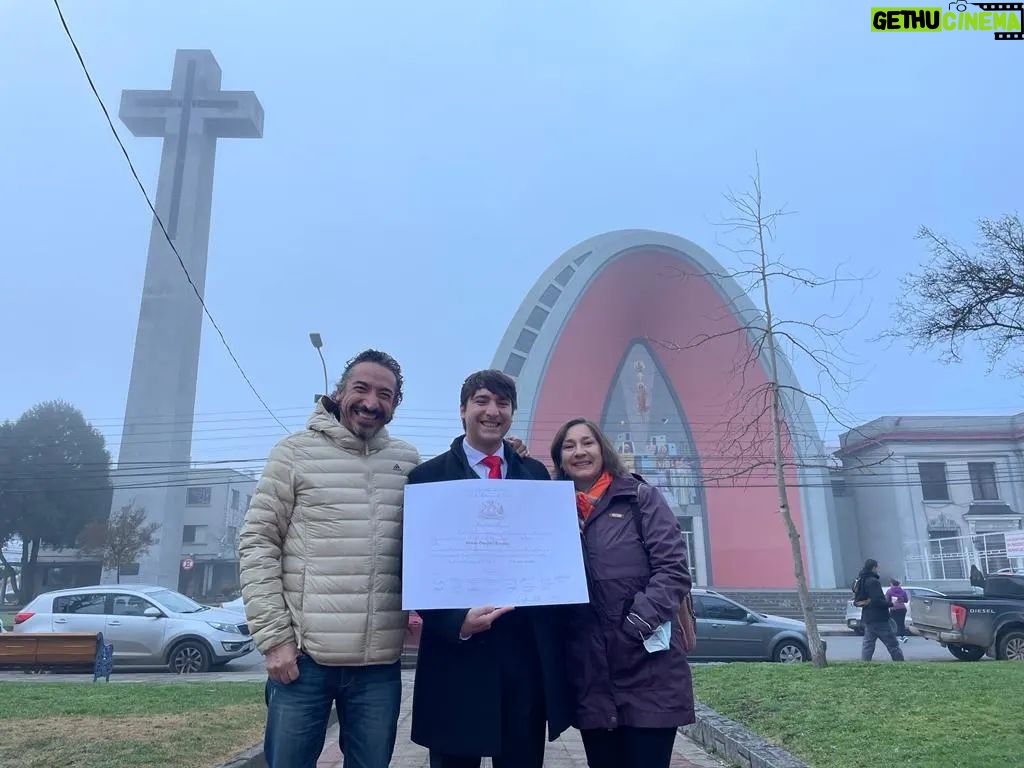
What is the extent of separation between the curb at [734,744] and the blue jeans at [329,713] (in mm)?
2601

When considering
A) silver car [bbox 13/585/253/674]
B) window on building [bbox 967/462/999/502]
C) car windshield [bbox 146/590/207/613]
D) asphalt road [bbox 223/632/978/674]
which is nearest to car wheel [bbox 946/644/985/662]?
asphalt road [bbox 223/632/978/674]

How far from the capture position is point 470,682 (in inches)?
96.4

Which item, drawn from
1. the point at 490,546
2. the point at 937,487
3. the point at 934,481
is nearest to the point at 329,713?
the point at 490,546

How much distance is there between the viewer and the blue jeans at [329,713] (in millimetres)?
2506

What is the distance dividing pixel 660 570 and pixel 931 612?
11943 millimetres

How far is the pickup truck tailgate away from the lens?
11742 mm

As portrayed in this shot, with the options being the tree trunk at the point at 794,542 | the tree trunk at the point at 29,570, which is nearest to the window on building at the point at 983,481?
the tree trunk at the point at 794,542

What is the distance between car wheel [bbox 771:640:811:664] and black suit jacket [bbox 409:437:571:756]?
11.2 metres

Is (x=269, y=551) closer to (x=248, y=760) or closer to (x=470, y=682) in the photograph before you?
(x=470, y=682)

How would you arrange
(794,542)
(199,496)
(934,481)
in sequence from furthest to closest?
(199,496) < (934,481) < (794,542)

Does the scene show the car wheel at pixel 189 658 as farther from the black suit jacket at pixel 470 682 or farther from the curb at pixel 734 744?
the black suit jacket at pixel 470 682

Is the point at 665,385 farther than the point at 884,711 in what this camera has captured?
Yes

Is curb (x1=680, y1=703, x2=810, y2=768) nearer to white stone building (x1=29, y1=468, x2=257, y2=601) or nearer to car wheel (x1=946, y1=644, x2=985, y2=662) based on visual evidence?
car wheel (x1=946, y1=644, x2=985, y2=662)

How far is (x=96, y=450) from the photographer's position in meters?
39.2
